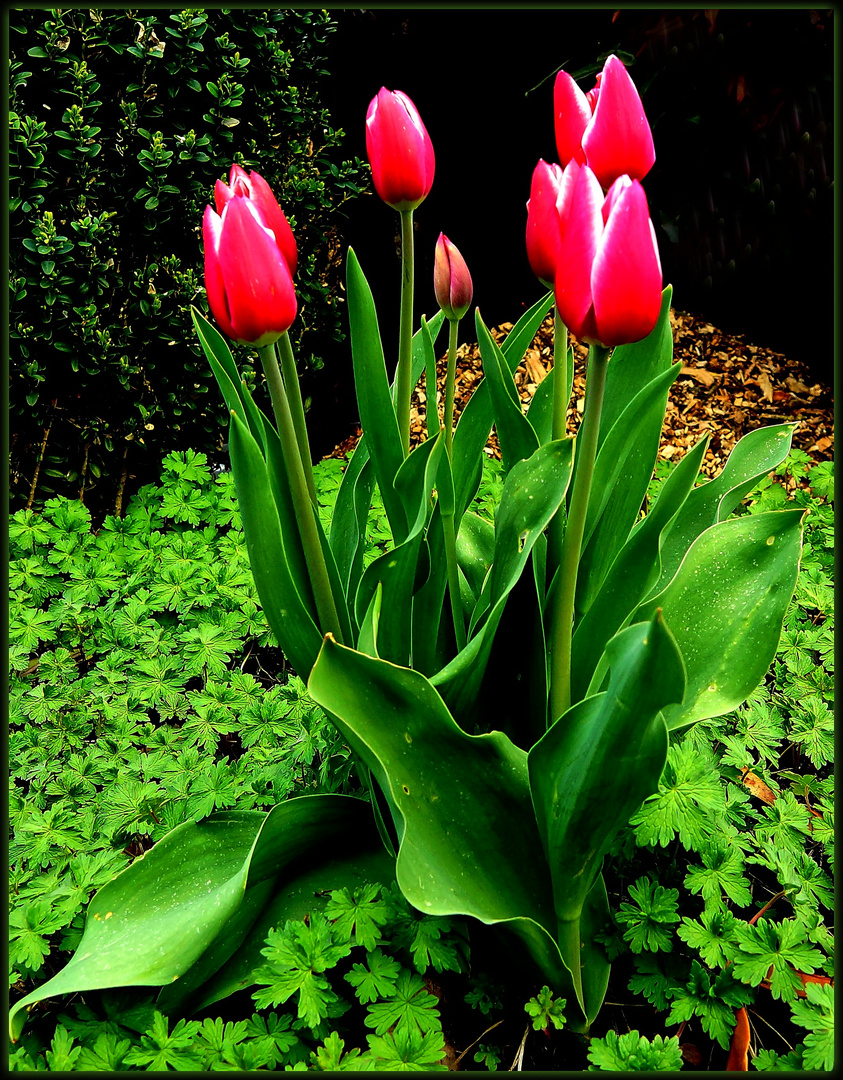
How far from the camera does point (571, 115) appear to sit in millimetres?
1161

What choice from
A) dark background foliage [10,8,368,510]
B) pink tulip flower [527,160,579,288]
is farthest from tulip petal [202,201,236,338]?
dark background foliage [10,8,368,510]

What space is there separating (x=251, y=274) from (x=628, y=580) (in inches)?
28.6

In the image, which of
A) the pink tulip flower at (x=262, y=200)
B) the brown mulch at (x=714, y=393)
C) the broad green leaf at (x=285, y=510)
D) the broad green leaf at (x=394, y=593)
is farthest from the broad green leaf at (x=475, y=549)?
the brown mulch at (x=714, y=393)

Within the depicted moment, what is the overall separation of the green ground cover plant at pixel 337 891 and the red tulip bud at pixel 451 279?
2.81 feet

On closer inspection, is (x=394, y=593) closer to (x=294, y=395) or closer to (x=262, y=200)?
(x=294, y=395)

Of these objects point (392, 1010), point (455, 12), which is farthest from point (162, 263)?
point (392, 1010)

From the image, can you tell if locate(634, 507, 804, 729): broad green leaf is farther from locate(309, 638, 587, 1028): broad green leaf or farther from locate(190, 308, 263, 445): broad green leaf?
locate(190, 308, 263, 445): broad green leaf

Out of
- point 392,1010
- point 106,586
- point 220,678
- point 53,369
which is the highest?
point 53,369

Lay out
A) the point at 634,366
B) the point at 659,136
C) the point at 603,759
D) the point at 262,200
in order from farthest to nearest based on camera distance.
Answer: the point at 659,136, the point at 634,366, the point at 262,200, the point at 603,759

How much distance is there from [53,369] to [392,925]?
7.20ft

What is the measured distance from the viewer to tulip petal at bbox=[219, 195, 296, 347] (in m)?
0.94

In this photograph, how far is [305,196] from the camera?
3010 mm

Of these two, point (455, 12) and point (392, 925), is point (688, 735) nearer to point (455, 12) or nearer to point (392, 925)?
point (392, 925)

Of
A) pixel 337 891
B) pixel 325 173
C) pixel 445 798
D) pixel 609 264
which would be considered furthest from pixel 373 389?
pixel 325 173
